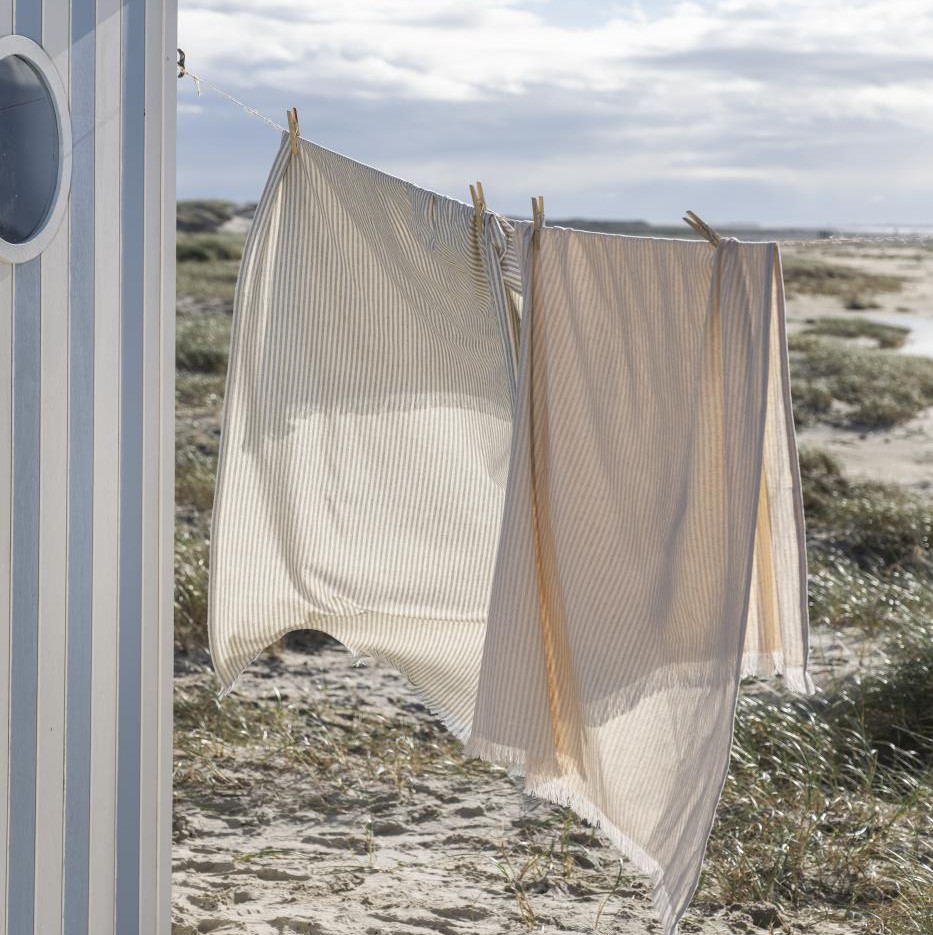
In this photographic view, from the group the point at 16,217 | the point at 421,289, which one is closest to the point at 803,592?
the point at 421,289

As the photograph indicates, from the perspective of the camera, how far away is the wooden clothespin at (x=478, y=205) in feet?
7.89

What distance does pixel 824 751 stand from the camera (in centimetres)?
401

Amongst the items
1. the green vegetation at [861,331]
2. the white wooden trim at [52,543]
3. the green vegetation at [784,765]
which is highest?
the green vegetation at [861,331]

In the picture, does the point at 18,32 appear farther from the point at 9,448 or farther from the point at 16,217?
the point at 9,448

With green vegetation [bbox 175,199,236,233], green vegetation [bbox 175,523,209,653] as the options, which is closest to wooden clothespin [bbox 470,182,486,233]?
green vegetation [bbox 175,523,209,653]

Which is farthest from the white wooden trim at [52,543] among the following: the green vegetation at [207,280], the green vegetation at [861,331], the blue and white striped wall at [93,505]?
the green vegetation at [861,331]

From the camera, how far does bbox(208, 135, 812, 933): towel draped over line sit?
2.13 meters

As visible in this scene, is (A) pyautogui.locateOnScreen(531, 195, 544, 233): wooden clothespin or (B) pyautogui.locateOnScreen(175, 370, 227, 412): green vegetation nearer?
(A) pyautogui.locateOnScreen(531, 195, 544, 233): wooden clothespin

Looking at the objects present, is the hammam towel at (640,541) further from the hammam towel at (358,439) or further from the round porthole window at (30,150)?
the round porthole window at (30,150)

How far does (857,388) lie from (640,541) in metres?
11.4

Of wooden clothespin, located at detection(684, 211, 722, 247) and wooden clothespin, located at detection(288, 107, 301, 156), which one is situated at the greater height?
wooden clothespin, located at detection(288, 107, 301, 156)

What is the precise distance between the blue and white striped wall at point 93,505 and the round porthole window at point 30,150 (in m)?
0.03

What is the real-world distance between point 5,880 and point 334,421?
1.30m

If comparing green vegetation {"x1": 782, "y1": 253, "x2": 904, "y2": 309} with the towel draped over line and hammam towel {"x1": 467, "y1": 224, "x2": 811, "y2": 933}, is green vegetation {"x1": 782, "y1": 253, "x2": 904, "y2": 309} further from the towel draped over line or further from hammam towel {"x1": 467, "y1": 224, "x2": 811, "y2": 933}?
hammam towel {"x1": 467, "y1": 224, "x2": 811, "y2": 933}
